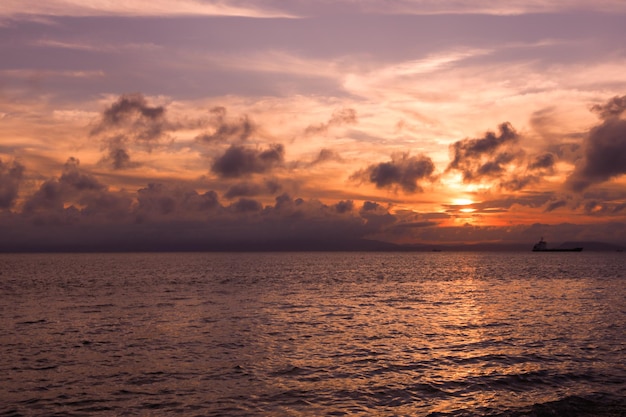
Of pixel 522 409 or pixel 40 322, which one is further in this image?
pixel 40 322

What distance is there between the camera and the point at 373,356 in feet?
127

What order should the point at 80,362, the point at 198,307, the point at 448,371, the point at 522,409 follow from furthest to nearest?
1. the point at 198,307
2. the point at 80,362
3. the point at 448,371
4. the point at 522,409

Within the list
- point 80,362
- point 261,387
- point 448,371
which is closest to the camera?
point 261,387

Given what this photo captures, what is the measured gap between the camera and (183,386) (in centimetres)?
3062

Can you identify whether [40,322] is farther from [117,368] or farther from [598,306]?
[598,306]

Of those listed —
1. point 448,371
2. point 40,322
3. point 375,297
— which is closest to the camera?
point 448,371

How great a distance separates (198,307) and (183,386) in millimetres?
41193

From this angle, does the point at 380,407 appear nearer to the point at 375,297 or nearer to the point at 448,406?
the point at 448,406

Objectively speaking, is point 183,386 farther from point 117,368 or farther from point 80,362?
point 80,362

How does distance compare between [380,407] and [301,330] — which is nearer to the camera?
[380,407]

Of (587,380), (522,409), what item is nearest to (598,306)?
(587,380)

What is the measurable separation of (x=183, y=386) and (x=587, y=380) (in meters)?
26.0

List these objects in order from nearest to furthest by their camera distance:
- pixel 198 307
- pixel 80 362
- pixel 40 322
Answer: pixel 80 362 → pixel 40 322 → pixel 198 307

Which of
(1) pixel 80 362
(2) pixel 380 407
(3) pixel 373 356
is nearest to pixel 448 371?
(3) pixel 373 356
